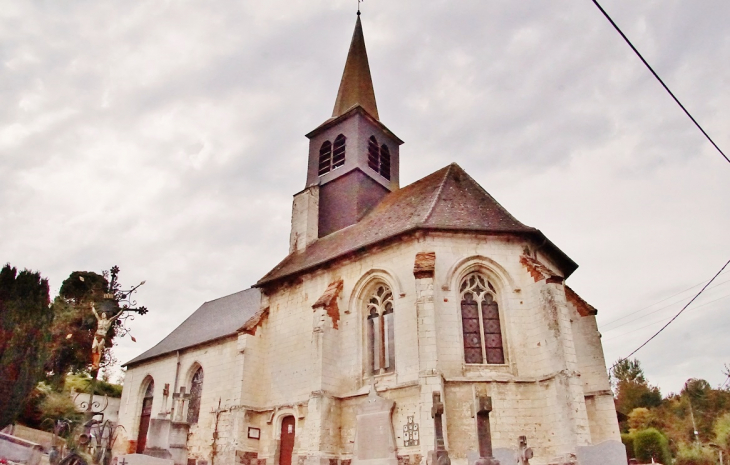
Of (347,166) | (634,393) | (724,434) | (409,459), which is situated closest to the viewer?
(409,459)

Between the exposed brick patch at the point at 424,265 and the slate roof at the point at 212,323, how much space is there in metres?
9.25

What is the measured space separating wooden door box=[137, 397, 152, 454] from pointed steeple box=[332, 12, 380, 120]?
15.1 meters

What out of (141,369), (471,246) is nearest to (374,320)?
(471,246)

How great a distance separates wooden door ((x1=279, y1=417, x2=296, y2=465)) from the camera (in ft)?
49.2

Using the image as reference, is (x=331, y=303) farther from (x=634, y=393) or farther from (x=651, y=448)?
(x=634, y=393)

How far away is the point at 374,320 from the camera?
590 inches

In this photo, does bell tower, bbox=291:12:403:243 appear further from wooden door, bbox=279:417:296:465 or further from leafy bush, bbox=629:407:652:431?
leafy bush, bbox=629:407:652:431

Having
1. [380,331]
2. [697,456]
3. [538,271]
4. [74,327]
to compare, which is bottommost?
[697,456]

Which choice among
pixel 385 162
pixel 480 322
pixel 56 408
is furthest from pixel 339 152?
pixel 56 408

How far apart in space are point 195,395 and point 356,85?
14648 mm

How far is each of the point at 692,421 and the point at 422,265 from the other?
29.0m

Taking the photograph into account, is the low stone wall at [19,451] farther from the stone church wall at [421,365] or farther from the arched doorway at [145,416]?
the arched doorway at [145,416]

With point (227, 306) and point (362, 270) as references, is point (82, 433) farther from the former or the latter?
point (227, 306)

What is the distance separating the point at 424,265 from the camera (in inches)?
530
